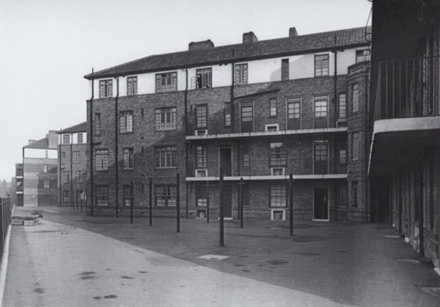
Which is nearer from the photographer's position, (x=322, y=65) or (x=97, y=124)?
(x=322, y=65)

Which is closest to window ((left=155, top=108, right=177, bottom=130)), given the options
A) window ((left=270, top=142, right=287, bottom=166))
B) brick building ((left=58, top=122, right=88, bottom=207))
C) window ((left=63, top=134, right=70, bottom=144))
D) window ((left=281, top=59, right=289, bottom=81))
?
window ((left=270, top=142, right=287, bottom=166))

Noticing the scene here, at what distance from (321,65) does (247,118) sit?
21.0 ft

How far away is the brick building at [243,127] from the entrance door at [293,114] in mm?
70

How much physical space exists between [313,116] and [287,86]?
2.86m

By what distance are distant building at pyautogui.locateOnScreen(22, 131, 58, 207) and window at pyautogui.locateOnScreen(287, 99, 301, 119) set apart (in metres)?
45.5

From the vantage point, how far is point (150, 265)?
10.4m

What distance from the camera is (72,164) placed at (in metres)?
53.9

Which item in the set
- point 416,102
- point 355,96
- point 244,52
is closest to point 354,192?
point 355,96

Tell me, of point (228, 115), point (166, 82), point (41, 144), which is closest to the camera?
point (228, 115)

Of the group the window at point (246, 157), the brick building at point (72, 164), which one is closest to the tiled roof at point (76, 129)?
the brick building at point (72, 164)

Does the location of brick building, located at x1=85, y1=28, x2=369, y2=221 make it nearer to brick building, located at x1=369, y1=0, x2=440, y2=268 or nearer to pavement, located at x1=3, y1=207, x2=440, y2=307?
pavement, located at x1=3, y1=207, x2=440, y2=307

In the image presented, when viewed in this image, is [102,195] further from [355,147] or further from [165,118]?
[355,147]

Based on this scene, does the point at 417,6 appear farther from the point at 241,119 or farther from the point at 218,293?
the point at 241,119

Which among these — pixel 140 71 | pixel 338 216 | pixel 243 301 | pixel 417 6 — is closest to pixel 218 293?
pixel 243 301
